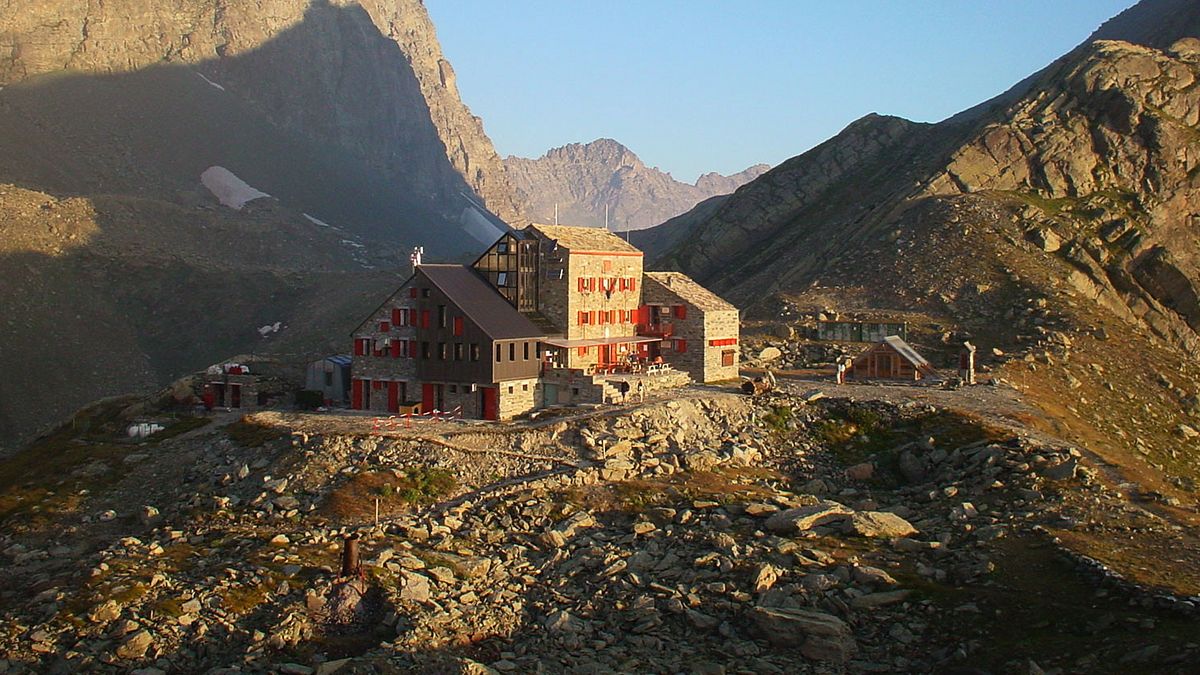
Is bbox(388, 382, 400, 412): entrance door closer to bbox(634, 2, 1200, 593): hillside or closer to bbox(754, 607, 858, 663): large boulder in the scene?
bbox(754, 607, 858, 663): large boulder

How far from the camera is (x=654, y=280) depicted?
228ft

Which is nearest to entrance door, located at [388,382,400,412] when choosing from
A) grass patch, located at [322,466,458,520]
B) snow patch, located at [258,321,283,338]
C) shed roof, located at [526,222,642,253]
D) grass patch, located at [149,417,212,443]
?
grass patch, located at [149,417,212,443]

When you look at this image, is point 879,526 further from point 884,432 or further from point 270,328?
point 270,328

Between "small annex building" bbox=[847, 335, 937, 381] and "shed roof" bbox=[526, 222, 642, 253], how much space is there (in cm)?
1636

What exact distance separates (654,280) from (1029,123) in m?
60.7

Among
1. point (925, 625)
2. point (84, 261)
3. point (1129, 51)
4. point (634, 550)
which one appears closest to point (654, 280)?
point (634, 550)

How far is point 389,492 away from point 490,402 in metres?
11.0

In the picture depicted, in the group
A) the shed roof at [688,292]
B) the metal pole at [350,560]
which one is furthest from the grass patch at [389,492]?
the shed roof at [688,292]

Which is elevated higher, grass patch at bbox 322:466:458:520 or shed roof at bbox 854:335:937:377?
shed roof at bbox 854:335:937:377

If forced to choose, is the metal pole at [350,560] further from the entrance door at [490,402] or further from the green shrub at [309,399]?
the green shrub at [309,399]

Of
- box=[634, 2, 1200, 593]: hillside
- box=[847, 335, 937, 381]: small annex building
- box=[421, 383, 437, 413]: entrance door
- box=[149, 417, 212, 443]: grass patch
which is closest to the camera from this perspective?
box=[421, 383, 437, 413]: entrance door

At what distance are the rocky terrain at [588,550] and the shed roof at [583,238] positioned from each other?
11823 millimetres

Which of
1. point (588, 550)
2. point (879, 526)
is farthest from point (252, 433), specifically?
point (879, 526)

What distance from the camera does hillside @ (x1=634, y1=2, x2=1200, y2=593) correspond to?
71.8 meters
